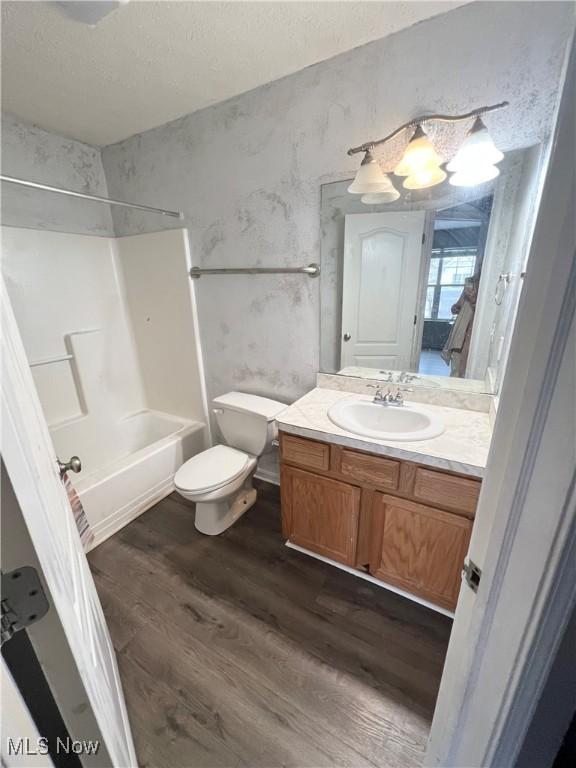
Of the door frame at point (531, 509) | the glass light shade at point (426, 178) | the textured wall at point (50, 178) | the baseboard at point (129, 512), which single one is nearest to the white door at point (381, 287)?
the glass light shade at point (426, 178)

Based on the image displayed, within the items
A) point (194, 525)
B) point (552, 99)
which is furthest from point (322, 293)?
point (194, 525)

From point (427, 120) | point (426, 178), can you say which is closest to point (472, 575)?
point (426, 178)

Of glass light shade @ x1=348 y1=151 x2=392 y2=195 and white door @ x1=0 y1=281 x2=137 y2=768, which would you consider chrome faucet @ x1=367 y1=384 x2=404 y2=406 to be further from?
white door @ x1=0 y1=281 x2=137 y2=768

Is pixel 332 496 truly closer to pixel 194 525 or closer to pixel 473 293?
pixel 194 525

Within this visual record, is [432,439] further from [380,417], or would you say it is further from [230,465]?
[230,465]

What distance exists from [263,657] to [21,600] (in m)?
1.15

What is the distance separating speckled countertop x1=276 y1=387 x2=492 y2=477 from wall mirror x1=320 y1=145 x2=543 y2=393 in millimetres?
185

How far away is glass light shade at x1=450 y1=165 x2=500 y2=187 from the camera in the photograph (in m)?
1.23

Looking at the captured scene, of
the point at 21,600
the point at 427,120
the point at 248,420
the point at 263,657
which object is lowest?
the point at 263,657

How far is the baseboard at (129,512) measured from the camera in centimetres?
181

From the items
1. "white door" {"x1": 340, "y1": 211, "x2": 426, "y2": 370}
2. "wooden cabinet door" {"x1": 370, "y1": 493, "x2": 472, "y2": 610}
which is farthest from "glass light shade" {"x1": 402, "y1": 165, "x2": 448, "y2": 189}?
"wooden cabinet door" {"x1": 370, "y1": 493, "x2": 472, "y2": 610}

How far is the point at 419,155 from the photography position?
1280 mm

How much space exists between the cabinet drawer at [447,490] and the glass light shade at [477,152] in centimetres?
120

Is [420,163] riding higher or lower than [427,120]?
lower
